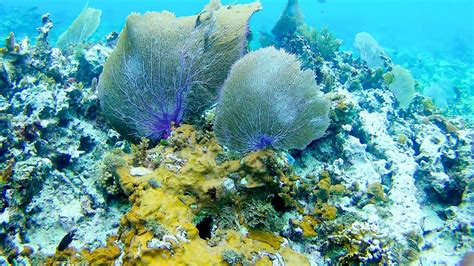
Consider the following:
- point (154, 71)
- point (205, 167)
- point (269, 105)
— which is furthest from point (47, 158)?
point (269, 105)

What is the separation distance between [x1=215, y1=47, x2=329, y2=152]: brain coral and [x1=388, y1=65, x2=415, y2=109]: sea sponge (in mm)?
6894

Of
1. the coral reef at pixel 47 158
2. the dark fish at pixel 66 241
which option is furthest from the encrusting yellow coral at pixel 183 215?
the coral reef at pixel 47 158

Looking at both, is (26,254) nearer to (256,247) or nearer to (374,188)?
(256,247)

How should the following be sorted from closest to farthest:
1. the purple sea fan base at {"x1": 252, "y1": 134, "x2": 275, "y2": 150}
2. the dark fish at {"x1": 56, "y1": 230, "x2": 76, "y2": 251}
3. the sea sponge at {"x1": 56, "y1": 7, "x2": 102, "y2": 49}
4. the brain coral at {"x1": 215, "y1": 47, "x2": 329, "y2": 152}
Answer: the dark fish at {"x1": 56, "y1": 230, "x2": 76, "y2": 251}, the brain coral at {"x1": 215, "y1": 47, "x2": 329, "y2": 152}, the purple sea fan base at {"x1": 252, "y1": 134, "x2": 275, "y2": 150}, the sea sponge at {"x1": 56, "y1": 7, "x2": 102, "y2": 49}

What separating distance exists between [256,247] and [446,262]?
11.0 feet

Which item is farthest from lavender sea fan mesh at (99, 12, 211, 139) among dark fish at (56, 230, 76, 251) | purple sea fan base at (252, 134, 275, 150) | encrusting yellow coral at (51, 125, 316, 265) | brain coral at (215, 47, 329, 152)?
dark fish at (56, 230, 76, 251)

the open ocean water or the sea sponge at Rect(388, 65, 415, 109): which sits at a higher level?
the sea sponge at Rect(388, 65, 415, 109)

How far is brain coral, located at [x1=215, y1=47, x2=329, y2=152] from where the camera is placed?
375cm

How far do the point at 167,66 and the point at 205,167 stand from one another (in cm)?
171

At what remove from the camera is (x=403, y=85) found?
9844mm

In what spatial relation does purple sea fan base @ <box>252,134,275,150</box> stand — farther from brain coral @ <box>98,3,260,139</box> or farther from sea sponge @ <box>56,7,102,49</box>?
sea sponge @ <box>56,7,102,49</box>

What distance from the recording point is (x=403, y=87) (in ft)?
32.2

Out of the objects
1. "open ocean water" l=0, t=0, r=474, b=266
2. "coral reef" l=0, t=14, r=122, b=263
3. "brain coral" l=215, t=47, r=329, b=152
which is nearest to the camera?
"open ocean water" l=0, t=0, r=474, b=266

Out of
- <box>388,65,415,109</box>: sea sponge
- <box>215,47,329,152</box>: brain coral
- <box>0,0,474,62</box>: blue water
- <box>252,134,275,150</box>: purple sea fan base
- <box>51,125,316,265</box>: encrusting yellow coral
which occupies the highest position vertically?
<box>0,0,474,62</box>: blue water
